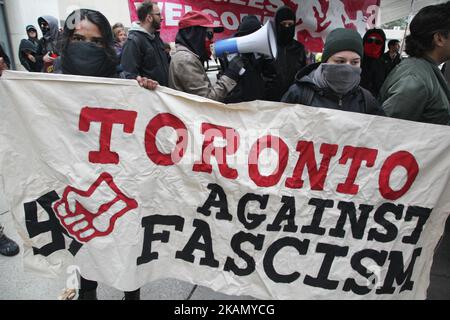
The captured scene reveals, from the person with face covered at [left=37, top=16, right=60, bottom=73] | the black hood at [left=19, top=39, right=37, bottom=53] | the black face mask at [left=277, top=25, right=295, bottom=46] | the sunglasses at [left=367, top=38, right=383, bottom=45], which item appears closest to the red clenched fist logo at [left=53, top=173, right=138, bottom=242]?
the black face mask at [left=277, top=25, right=295, bottom=46]

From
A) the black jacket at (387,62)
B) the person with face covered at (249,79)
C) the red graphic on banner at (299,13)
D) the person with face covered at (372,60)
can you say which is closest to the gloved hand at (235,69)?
the person with face covered at (249,79)

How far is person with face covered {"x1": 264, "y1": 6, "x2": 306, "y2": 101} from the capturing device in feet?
10.5

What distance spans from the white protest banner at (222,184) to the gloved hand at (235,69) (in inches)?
27.4

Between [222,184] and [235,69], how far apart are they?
976mm

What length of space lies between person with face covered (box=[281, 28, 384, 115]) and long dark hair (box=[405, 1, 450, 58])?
19.5 inches

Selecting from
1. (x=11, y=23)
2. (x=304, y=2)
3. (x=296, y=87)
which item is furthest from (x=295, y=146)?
(x=11, y=23)

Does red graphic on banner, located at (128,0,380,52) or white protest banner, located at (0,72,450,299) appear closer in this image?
white protest banner, located at (0,72,450,299)

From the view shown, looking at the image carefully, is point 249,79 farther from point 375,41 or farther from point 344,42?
point 375,41

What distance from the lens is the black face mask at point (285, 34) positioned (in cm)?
335

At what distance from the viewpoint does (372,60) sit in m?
4.03

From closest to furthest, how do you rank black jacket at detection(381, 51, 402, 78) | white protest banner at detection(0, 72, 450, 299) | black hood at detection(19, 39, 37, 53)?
white protest banner at detection(0, 72, 450, 299), black jacket at detection(381, 51, 402, 78), black hood at detection(19, 39, 37, 53)

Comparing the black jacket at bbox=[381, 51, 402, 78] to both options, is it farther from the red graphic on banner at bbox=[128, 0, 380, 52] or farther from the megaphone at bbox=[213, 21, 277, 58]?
the megaphone at bbox=[213, 21, 277, 58]

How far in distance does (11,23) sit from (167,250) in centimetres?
1082

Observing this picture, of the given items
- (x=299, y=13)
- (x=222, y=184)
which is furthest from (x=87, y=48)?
(x=299, y=13)
